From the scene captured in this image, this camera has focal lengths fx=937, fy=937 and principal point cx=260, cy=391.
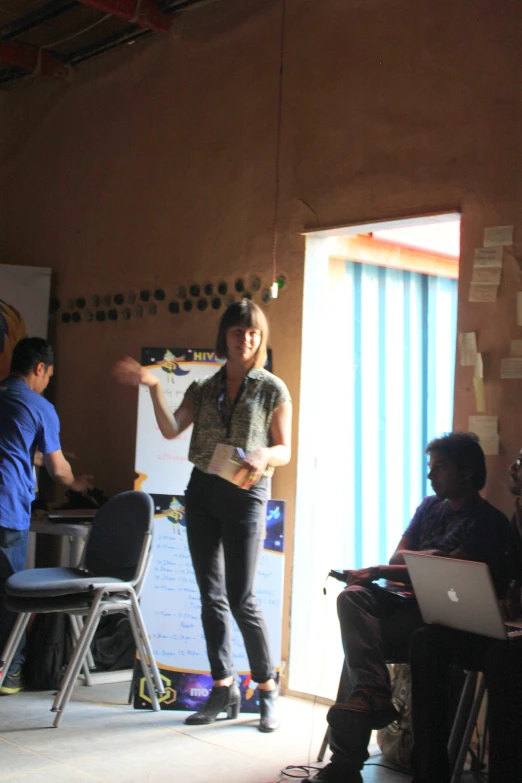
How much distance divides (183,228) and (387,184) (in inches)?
53.1

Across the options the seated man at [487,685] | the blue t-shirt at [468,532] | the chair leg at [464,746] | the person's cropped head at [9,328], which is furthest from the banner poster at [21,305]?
the chair leg at [464,746]

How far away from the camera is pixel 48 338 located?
18.5 ft

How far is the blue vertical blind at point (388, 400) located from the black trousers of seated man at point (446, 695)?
1.76 metres

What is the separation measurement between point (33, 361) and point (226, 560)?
1.21 metres

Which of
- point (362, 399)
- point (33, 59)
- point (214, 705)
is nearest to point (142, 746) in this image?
point (214, 705)

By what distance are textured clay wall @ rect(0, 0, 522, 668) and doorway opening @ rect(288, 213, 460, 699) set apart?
0.13 metres

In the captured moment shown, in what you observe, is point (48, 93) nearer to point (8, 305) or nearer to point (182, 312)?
point (8, 305)

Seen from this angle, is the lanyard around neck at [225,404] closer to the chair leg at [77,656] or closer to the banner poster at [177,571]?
the banner poster at [177,571]

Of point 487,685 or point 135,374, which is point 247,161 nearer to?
point 135,374

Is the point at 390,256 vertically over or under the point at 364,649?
over

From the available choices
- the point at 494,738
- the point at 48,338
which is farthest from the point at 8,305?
the point at 494,738

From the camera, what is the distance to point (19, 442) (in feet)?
12.6

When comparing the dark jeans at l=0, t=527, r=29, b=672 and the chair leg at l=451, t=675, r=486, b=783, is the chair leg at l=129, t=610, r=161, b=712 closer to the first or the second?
the dark jeans at l=0, t=527, r=29, b=672

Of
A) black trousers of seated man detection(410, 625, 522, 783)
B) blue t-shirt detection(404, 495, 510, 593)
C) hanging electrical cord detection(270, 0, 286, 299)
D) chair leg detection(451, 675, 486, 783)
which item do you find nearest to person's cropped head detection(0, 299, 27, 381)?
hanging electrical cord detection(270, 0, 286, 299)
